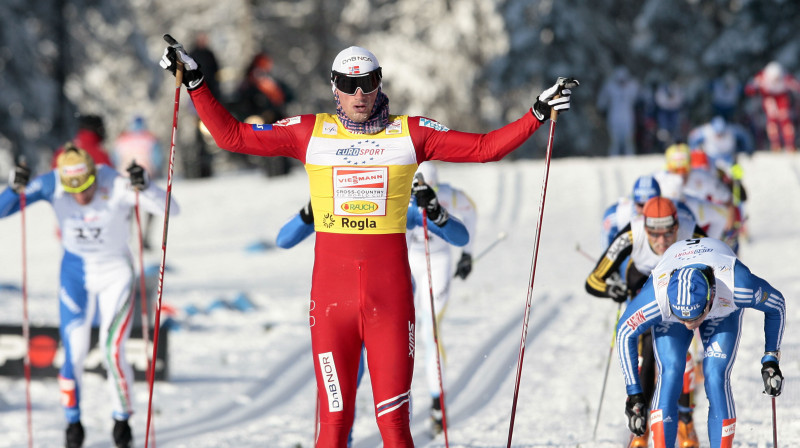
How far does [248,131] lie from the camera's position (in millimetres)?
5656

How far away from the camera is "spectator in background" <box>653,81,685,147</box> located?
2395cm

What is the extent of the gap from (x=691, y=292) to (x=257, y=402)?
4971mm

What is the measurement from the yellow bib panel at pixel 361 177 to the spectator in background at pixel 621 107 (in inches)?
711

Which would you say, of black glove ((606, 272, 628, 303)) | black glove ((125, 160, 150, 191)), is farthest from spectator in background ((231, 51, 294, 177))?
black glove ((606, 272, 628, 303))

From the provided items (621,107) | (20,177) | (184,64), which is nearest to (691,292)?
(184,64)

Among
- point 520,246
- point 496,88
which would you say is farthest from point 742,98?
point 520,246

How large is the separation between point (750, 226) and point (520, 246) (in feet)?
12.2

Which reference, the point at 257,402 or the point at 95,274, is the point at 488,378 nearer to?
the point at 257,402

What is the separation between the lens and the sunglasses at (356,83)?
18.1 ft

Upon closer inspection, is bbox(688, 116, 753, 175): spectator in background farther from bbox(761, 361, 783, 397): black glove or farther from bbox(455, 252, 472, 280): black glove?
bbox(761, 361, 783, 397): black glove

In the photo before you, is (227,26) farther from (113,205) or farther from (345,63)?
(345,63)

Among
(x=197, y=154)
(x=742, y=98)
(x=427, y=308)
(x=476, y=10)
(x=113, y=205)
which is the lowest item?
(x=427, y=308)

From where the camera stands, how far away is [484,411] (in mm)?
9078

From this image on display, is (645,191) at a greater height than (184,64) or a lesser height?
lesser
